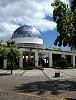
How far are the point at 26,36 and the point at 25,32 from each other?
74.6 inches

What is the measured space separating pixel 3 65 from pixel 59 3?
3660 cm

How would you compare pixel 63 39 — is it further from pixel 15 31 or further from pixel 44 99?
pixel 15 31

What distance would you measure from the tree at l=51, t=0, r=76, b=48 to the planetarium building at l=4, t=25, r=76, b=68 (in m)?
33.2

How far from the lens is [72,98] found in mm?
13578

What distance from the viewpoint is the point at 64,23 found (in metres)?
21.4

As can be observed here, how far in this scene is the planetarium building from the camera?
59231 mm

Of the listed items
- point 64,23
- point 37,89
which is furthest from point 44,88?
point 64,23

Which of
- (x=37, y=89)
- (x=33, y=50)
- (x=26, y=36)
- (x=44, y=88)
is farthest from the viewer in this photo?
(x=26, y=36)

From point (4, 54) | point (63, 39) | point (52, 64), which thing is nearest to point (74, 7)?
point (63, 39)

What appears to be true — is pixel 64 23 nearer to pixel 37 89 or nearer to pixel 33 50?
pixel 37 89

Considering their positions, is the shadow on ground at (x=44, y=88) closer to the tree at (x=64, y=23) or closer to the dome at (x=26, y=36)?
the tree at (x=64, y=23)

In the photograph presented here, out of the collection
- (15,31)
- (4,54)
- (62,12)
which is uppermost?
(15,31)

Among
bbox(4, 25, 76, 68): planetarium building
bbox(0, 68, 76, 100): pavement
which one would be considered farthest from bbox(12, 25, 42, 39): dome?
bbox(0, 68, 76, 100): pavement

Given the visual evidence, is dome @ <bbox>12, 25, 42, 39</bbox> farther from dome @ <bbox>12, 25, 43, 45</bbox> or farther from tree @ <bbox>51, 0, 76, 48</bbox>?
tree @ <bbox>51, 0, 76, 48</bbox>
